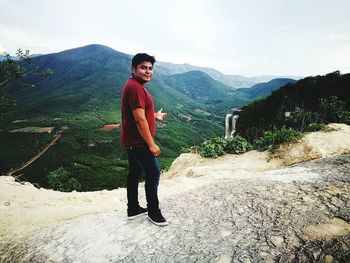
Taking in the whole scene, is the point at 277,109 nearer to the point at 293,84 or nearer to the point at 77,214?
the point at 293,84

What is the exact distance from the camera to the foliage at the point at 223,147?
11375 mm

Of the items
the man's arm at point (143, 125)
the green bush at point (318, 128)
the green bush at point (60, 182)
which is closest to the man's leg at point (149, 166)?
the man's arm at point (143, 125)

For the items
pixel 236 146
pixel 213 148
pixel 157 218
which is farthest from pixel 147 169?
pixel 236 146

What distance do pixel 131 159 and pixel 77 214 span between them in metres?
1.86

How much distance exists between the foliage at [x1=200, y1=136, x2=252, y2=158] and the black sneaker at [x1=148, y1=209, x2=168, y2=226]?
759cm

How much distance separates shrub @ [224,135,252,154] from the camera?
37.1 feet

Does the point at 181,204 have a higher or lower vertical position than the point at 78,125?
higher

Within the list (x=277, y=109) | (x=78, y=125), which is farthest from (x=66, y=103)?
(x=277, y=109)

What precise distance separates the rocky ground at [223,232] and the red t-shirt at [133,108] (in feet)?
4.33

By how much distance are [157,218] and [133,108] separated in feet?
5.53

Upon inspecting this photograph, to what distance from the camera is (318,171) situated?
19.1 ft

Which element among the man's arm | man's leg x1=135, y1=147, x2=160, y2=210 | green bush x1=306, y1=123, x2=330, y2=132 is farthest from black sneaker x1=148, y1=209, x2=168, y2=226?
green bush x1=306, y1=123, x2=330, y2=132

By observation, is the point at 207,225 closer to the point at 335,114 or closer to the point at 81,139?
the point at 335,114

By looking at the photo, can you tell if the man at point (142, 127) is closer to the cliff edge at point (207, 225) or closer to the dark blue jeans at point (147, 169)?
the dark blue jeans at point (147, 169)
